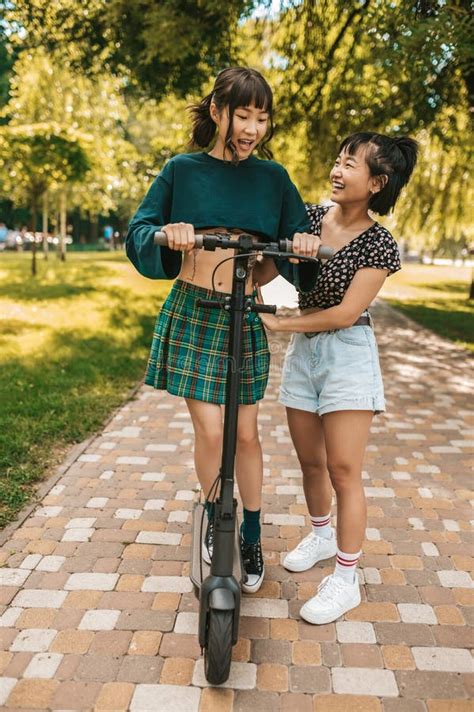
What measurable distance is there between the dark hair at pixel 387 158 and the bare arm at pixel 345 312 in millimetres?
284

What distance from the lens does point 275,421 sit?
5273 mm

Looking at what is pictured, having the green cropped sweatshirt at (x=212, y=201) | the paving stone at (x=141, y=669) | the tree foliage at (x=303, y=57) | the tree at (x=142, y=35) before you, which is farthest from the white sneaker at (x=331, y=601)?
the tree at (x=142, y=35)

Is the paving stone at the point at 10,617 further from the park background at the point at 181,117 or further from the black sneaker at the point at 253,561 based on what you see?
the black sneaker at the point at 253,561

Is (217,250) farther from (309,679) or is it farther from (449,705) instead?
Result: (449,705)

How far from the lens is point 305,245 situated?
6.93 feet

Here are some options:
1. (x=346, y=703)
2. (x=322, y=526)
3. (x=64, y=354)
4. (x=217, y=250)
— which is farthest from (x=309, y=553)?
(x=64, y=354)

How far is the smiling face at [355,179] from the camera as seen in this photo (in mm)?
2330

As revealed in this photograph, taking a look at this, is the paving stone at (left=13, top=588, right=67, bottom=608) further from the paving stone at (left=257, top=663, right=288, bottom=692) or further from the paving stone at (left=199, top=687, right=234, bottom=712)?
the paving stone at (left=257, top=663, right=288, bottom=692)

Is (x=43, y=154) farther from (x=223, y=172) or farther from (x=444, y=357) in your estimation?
(x=223, y=172)

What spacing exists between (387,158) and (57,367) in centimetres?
489

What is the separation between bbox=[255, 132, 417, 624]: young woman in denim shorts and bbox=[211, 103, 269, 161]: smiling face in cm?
32

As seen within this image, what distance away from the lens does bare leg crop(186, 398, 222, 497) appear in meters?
2.57

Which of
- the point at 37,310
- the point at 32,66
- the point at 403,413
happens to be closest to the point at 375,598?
the point at 403,413

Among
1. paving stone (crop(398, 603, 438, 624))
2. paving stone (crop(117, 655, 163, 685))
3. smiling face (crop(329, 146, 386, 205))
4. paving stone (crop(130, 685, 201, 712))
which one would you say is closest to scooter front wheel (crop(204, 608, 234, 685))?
paving stone (crop(130, 685, 201, 712))
